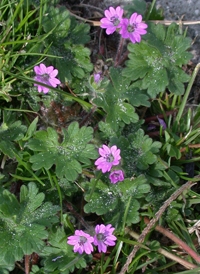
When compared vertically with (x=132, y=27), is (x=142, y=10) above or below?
above

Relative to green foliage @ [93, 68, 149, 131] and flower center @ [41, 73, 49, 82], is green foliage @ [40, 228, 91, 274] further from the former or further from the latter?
flower center @ [41, 73, 49, 82]

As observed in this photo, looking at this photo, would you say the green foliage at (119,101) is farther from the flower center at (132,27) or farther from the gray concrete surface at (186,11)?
the gray concrete surface at (186,11)

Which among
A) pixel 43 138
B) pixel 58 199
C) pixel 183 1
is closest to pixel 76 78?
pixel 43 138

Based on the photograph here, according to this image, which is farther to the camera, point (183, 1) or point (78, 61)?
point (183, 1)

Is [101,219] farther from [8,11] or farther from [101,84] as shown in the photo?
[8,11]

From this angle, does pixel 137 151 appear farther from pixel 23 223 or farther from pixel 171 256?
pixel 23 223

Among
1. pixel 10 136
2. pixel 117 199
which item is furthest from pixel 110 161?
pixel 10 136
